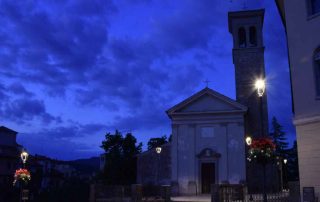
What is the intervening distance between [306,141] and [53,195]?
1316 inches

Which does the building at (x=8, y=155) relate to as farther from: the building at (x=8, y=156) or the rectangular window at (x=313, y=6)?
the rectangular window at (x=313, y=6)

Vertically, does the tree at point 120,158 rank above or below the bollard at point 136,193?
above

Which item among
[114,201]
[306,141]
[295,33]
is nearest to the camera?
[306,141]

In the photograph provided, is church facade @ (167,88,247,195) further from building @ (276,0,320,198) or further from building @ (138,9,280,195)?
building @ (276,0,320,198)

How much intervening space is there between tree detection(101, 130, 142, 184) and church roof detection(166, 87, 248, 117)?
11898 millimetres

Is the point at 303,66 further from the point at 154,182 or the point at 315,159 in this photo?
the point at 154,182

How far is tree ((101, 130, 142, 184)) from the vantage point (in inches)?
1811

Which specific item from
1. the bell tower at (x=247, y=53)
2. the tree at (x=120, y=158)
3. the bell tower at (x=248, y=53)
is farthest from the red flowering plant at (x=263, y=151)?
the tree at (x=120, y=158)

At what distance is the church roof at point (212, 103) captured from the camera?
3634 cm

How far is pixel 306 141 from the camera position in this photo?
13953 mm

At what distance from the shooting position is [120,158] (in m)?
47.6

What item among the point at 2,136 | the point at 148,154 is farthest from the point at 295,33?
the point at 2,136

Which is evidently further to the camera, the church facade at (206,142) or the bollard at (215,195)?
the church facade at (206,142)

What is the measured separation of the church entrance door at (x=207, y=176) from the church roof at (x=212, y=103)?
16.3 feet
